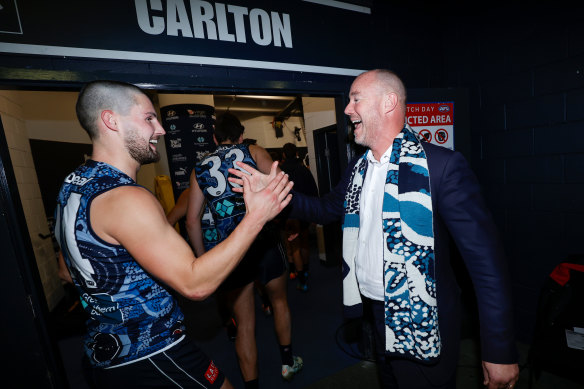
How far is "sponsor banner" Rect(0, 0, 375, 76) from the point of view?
1546 millimetres

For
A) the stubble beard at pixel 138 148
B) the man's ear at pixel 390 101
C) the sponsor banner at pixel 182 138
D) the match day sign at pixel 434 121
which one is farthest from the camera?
the sponsor banner at pixel 182 138

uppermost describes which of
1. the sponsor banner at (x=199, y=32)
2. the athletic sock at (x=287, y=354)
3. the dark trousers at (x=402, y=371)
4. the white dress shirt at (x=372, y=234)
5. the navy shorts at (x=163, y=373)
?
the sponsor banner at (x=199, y=32)

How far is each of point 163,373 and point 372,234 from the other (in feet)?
3.71

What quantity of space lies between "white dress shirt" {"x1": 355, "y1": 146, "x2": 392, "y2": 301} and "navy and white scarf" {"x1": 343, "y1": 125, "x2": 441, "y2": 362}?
9cm

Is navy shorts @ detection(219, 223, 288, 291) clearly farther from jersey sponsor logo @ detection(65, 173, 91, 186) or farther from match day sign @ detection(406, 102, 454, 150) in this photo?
match day sign @ detection(406, 102, 454, 150)

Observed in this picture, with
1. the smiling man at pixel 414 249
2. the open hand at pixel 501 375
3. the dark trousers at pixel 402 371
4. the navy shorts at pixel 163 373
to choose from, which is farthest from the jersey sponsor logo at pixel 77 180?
the open hand at pixel 501 375

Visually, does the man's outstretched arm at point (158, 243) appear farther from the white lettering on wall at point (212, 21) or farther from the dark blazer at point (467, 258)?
the white lettering on wall at point (212, 21)

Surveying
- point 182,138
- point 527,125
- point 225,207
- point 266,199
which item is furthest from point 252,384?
point 182,138

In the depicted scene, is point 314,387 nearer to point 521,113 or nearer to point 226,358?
point 226,358

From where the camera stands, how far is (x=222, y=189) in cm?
202

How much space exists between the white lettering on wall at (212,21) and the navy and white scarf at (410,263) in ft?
5.02

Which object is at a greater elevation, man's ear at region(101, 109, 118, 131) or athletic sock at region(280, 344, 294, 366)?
man's ear at region(101, 109, 118, 131)

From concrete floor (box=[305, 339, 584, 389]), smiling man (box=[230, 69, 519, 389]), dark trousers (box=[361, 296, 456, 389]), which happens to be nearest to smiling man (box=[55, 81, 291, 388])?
smiling man (box=[230, 69, 519, 389])

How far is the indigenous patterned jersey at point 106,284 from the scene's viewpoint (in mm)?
1024
